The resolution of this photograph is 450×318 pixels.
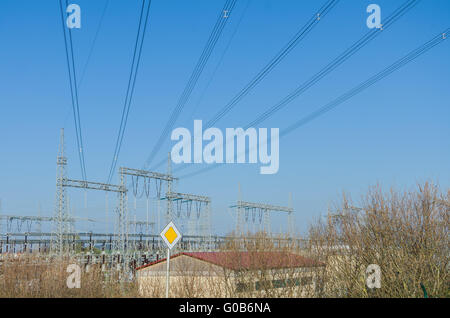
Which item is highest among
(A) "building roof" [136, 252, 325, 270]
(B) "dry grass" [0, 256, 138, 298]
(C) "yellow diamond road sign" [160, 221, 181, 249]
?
(C) "yellow diamond road sign" [160, 221, 181, 249]

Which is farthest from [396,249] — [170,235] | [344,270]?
[170,235]

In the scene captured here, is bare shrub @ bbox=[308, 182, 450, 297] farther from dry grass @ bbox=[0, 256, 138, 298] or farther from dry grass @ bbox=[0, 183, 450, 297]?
dry grass @ bbox=[0, 256, 138, 298]

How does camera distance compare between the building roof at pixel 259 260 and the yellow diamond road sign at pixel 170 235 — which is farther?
the building roof at pixel 259 260

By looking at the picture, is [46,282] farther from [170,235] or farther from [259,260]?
[259,260]

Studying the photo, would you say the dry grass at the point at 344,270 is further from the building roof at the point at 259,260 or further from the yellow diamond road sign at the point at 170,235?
the yellow diamond road sign at the point at 170,235

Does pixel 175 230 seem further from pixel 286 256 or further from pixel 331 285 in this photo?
pixel 331 285

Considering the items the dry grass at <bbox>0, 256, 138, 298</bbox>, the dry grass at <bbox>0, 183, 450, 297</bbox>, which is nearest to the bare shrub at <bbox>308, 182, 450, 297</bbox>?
the dry grass at <bbox>0, 183, 450, 297</bbox>

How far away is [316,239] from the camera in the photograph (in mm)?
20703

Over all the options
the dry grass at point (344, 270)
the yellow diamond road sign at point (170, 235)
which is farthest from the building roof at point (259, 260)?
the yellow diamond road sign at point (170, 235)

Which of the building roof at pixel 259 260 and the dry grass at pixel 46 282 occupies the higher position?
the building roof at pixel 259 260

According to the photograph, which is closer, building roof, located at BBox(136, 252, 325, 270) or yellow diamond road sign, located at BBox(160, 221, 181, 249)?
yellow diamond road sign, located at BBox(160, 221, 181, 249)
